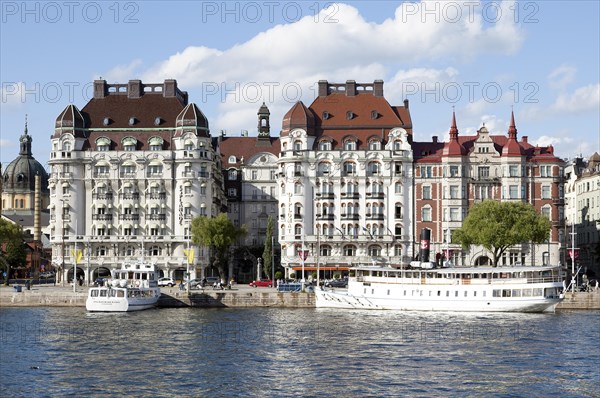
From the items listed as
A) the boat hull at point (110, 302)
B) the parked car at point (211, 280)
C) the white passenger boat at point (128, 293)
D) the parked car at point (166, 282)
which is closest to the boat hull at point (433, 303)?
the white passenger boat at point (128, 293)

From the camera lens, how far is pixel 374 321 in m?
117

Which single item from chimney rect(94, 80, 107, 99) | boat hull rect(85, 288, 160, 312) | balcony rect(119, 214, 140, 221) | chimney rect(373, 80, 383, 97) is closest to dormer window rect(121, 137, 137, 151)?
balcony rect(119, 214, 140, 221)

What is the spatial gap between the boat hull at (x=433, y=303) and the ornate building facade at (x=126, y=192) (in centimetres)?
4719

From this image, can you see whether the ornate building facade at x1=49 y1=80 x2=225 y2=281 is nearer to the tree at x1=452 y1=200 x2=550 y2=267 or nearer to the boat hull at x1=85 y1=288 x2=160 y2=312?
the boat hull at x1=85 y1=288 x2=160 y2=312

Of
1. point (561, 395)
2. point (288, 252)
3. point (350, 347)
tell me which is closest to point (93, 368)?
point (350, 347)

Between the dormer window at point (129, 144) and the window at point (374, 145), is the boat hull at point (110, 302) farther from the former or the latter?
the window at point (374, 145)

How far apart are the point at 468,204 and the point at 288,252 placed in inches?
1194

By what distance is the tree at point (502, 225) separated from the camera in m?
154

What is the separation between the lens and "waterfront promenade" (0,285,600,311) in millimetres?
137750

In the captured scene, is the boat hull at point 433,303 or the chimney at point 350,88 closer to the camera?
the boat hull at point 433,303

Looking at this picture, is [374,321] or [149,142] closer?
[374,321]

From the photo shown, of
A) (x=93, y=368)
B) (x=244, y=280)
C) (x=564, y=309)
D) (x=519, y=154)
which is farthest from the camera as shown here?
(x=244, y=280)

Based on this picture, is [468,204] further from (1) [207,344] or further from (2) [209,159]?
(1) [207,344]

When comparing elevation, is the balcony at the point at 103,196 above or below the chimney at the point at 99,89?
below
